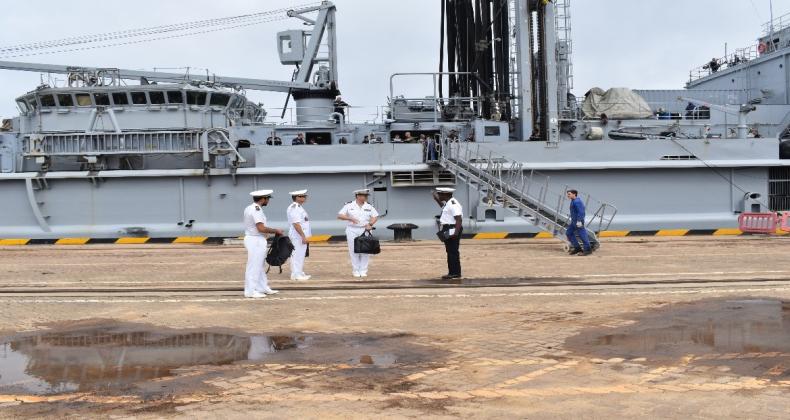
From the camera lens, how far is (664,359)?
19.5 ft

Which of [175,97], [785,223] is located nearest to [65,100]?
[175,97]

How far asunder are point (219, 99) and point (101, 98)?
3.00m

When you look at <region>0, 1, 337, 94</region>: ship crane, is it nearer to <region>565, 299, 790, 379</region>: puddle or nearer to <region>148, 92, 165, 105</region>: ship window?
<region>148, 92, 165, 105</region>: ship window

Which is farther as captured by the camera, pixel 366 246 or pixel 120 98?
pixel 120 98

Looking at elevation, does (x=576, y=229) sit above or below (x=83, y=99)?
below

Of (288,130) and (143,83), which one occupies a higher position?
(143,83)

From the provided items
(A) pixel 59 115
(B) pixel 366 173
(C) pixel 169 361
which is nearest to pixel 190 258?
(B) pixel 366 173

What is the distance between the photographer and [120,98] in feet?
67.0

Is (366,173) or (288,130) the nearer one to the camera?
(366,173)

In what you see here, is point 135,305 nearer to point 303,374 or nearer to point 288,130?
point 303,374

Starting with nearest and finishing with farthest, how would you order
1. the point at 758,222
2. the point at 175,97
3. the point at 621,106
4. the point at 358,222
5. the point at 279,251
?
the point at 279,251 < the point at 358,222 < the point at 758,222 < the point at 175,97 < the point at 621,106

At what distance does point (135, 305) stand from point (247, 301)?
4.25ft

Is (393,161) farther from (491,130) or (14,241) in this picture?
(14,241)

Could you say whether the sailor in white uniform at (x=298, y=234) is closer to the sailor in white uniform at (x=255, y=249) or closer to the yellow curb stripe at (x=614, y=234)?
the sailor in white uniform at (x=255, y=249)
